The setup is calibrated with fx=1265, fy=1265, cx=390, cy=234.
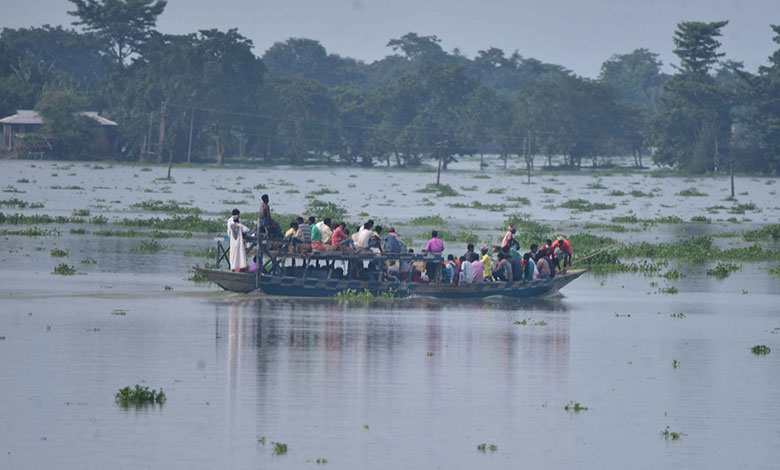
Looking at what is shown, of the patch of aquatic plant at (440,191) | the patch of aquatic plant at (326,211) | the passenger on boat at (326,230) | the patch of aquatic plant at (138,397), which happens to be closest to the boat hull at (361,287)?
the passenger on boat at (326,230)

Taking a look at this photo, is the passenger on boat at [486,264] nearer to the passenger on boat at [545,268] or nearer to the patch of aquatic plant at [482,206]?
the passenger on boat at [545,268]

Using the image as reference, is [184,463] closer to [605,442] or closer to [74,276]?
[605,442]

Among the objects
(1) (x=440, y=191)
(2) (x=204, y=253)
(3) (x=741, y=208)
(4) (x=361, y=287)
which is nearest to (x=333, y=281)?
(4) (x=361, y=287)

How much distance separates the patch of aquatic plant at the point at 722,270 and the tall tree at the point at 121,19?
12207 cm

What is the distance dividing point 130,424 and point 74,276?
772 inches

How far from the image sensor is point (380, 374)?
885 inches

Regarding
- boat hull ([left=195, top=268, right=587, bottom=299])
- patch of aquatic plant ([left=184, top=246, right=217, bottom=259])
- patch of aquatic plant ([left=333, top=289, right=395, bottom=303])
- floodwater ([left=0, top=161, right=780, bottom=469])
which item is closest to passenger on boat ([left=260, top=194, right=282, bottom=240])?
boat hull ([left=195, top=268, right=587, bottom=299])

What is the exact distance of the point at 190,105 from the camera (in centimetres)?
14300

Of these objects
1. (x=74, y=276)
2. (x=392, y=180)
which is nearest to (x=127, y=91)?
(x=392, y=180)

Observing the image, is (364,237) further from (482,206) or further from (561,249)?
(482,206)

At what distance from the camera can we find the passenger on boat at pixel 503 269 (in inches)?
1369

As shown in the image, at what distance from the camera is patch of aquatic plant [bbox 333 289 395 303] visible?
1314 inches

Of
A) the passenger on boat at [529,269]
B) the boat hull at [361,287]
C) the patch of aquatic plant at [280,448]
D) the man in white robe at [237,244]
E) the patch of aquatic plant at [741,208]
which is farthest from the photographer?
the patch of aquatic plant at [741,208]

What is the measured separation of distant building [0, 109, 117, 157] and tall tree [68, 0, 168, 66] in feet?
72.6
